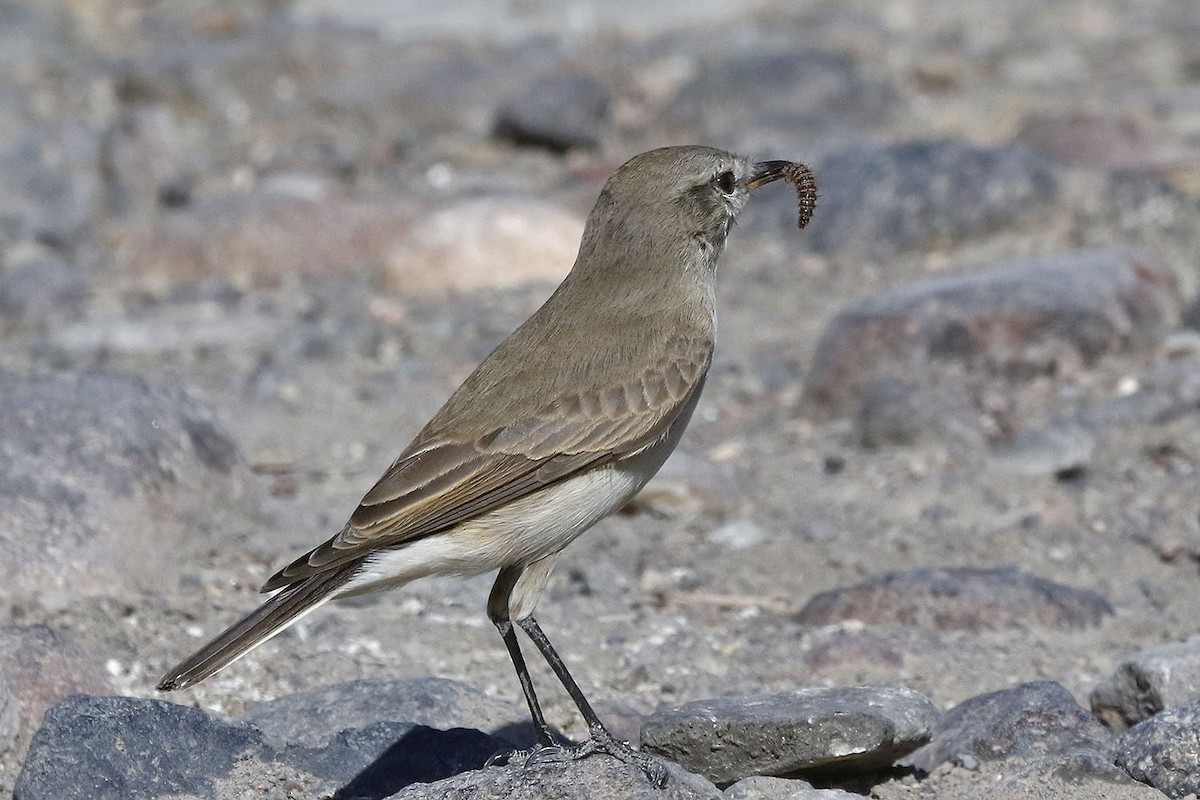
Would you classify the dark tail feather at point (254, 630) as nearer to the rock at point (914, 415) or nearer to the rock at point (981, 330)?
the rock at point (914, 415)

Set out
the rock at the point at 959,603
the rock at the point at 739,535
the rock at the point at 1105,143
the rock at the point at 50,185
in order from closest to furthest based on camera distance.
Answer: the rock at the point at 959,603
the rock at the point at 739,535
the rock at the point at 1105,143
the rock at the point at 50,185

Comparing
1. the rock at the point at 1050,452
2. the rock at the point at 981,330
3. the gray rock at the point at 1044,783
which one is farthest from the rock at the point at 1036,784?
the rock at the point at 981,330

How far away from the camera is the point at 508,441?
5.38 m

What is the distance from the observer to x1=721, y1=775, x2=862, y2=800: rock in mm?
5000

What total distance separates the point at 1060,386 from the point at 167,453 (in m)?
4.55

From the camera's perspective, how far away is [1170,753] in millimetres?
5078

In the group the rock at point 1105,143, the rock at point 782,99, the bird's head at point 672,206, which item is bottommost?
the bird's head at point 672,206

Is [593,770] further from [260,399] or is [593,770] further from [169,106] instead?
[169,106]

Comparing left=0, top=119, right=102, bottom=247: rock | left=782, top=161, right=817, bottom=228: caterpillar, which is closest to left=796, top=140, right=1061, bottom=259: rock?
left=782, top=161, right=817, bottom=228: caterpillar

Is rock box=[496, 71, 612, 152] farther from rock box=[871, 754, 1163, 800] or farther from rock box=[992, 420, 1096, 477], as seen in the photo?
rock box=[871, 754, 1163, 800]

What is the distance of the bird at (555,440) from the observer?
16.7 ft

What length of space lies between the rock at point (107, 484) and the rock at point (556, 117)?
6528 mm

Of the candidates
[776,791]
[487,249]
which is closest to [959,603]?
[776,791]

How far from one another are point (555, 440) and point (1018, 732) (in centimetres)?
171
